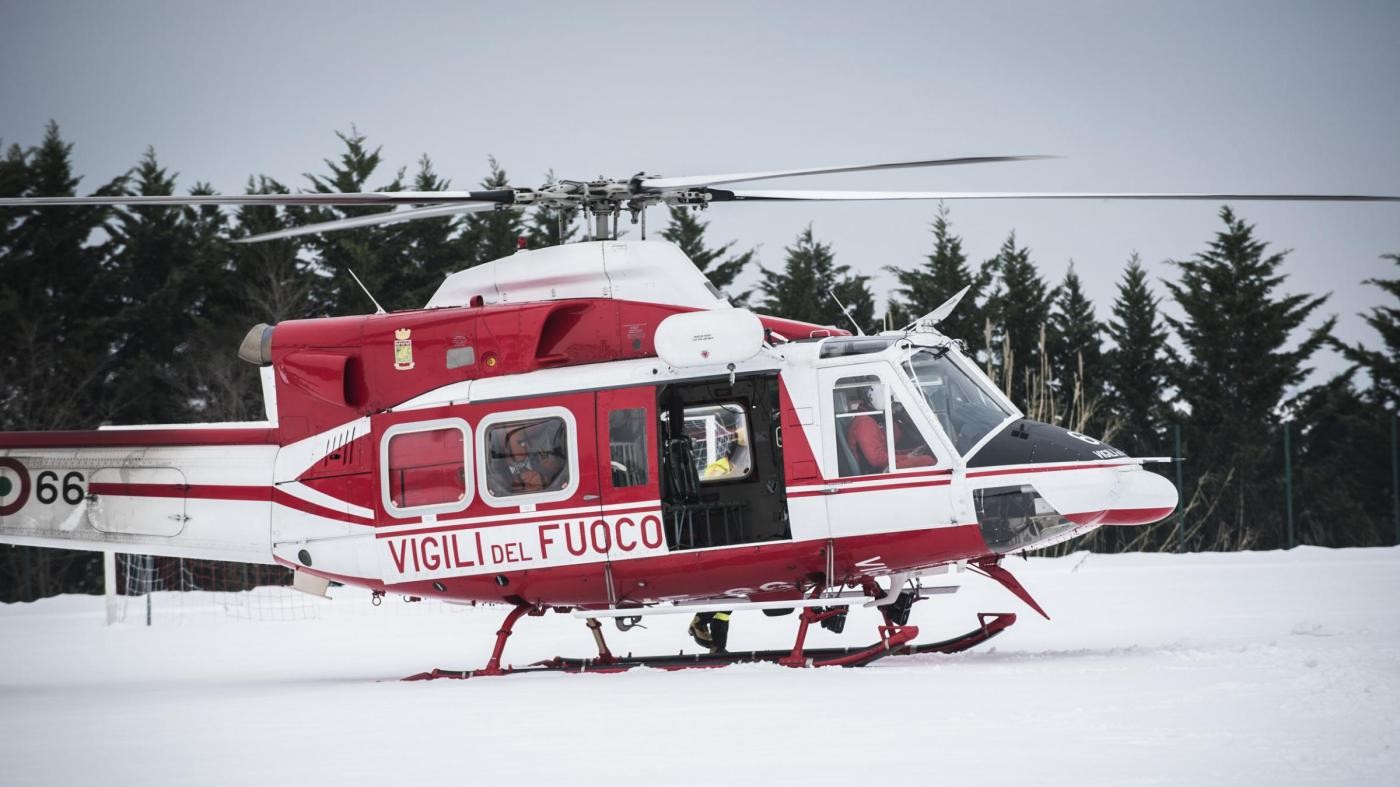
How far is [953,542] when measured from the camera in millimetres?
9820

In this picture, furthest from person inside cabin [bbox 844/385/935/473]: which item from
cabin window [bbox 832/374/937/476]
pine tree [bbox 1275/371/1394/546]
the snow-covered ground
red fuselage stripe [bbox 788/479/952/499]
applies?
pine tree [bbox 1275/371/1394/546]

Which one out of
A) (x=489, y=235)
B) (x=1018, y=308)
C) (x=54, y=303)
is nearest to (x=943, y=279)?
(x=1018, y=308)

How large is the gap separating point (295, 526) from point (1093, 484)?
641 centimetres

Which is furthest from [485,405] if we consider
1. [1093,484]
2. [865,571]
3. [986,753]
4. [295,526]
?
[986,753]

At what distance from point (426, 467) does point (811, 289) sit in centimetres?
2906

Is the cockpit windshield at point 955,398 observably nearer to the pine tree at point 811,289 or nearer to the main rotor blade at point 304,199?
the main rotor blade at point 304,199

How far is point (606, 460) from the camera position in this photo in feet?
33.9

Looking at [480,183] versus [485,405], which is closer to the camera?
[485,405]

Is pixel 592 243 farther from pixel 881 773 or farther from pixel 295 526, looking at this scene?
pixel 881 773

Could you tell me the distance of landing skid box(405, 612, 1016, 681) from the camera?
9.81m

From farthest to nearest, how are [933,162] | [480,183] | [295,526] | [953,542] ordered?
[480,183]
[295,526]
[953,542]
[933,162]

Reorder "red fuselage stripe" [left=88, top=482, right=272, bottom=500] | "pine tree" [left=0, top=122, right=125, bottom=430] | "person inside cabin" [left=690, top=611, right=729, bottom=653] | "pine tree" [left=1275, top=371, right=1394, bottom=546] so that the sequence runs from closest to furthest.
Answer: "red fuselage stripe" [left=88, top=482, right=272, bottom=500] < "person inside cabin" [left=690, top=611, right=729, bottom=653] < "pine tree" [left=1275, top=371, right=1394, bottom=546] < "pine tree" [left=0, top=122, right=125, bottom=430]

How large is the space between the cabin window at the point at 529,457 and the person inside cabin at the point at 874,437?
7.06 feet

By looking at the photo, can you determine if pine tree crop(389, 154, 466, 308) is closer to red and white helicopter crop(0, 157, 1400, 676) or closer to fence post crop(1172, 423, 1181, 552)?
fence post crop(1172, 423, 1181, 552)
